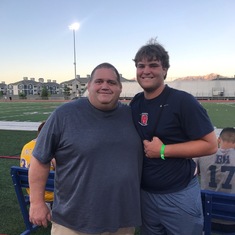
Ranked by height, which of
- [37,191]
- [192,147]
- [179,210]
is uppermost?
[192,147]

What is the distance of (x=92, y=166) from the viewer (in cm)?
205

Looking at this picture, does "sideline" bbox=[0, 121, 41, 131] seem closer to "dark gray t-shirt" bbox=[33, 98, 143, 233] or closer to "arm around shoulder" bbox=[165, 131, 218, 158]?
"dark gray t-shirt" bbox=[33, 98, 143, 233]

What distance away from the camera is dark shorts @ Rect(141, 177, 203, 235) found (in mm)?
2139

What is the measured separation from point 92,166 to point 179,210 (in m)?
0.66

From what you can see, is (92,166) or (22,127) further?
(22,127)

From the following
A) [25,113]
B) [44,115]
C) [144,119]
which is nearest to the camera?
[144,119]

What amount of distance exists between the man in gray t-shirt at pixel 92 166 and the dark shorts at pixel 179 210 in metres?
0.12

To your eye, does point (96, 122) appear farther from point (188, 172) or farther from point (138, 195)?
point (188, 172)

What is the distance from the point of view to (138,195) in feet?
7.18

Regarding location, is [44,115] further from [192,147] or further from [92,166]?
[192,147]

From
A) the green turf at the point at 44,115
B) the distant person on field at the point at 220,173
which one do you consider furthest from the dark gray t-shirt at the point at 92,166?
the green turf at the point at 44,115

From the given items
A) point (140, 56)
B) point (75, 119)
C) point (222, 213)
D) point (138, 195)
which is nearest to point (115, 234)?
point (138, 195)

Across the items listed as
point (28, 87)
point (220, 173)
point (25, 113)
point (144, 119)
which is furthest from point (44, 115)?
point (28, 87)

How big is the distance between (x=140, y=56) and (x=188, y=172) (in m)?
0.86
